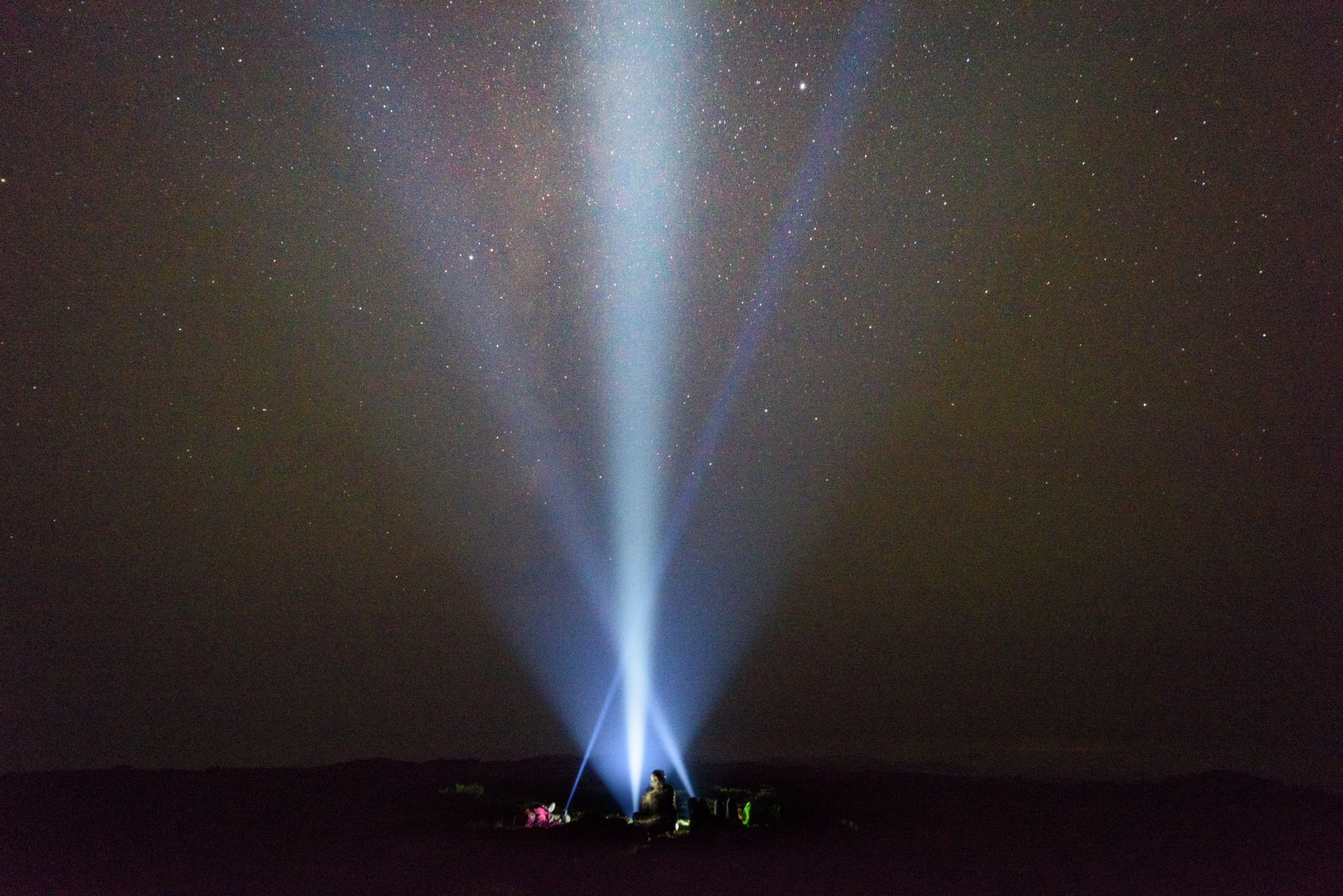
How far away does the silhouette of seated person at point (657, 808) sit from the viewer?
13.9 meters

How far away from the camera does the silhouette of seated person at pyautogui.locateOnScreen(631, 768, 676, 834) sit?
1388 cm

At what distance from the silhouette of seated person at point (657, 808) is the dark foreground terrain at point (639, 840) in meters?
0.31

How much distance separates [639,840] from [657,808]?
70 cm

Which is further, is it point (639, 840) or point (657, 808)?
point (657, 808)

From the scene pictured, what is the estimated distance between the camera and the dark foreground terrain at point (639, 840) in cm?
1090

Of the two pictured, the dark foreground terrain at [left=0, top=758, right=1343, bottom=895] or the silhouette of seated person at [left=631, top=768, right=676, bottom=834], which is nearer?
the dark foreground terrain at [left=0, top=758, right=1343, bottom=895]

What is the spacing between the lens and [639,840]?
13312 mm

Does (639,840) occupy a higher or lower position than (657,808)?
lower

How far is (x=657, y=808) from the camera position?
14.0m

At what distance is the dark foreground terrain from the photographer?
10.9 metres

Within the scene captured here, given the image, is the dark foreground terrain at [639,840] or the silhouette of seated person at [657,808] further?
the silhouette of seated person at [657,808]

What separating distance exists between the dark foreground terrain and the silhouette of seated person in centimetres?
31

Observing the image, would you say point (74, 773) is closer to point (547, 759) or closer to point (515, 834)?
point (547, 759)

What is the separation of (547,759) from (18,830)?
11.8 meters
